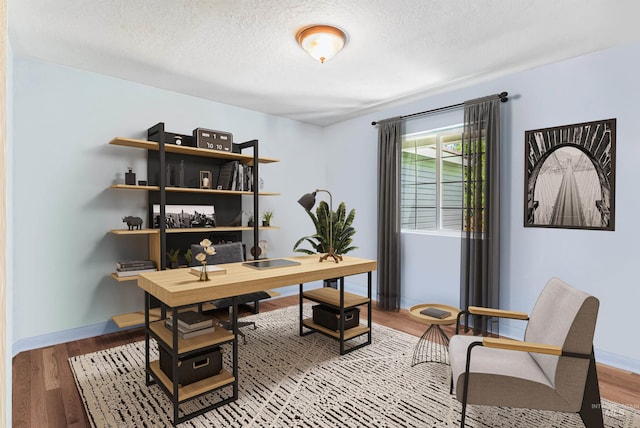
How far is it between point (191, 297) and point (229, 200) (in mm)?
2347

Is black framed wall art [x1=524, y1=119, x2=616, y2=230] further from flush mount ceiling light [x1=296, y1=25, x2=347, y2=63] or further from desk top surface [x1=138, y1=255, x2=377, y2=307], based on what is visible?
flush mount ceiling light [x1=296, y1=25, x2=347, y2=63]

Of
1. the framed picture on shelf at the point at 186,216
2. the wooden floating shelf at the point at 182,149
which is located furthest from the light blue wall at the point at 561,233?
the framed picture on shelf at the point at 186,216

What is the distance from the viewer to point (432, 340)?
3.34 meters

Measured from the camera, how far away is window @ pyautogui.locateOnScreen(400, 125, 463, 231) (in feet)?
13.1

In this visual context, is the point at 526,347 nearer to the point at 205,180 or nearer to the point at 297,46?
the point at 297,46

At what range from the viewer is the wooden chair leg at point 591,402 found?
5.98 ft

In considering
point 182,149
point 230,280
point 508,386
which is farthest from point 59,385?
point 508,386

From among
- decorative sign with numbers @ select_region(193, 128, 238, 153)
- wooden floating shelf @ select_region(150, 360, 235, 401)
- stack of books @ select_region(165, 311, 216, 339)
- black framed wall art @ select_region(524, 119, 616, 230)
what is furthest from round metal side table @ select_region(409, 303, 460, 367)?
decorative sign with numbers @ select_region(193, 128, 238, 153)

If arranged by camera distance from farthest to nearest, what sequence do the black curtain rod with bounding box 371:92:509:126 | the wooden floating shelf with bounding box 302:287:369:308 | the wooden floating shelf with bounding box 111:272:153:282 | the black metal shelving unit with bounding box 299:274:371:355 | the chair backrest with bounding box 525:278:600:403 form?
the black curtain rod with bounding box 371:92:509:126, the wooden floating shelf with bounding box 111:272:153:282, the wooden floating shelf with bounding box 302:287:369:308, the black metal shelving unit with bounding box 299:274:371:355, the chair backrest with bounding box 525:278:600:403

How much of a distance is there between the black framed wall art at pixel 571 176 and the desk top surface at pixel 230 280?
182cm

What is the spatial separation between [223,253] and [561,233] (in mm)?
3191

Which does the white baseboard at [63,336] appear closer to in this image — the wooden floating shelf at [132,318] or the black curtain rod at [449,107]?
the wooden floating shelf at [132,318]

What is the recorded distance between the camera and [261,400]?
232 centimetres

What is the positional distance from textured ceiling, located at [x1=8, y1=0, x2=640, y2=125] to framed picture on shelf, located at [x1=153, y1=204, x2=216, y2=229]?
1303mm
